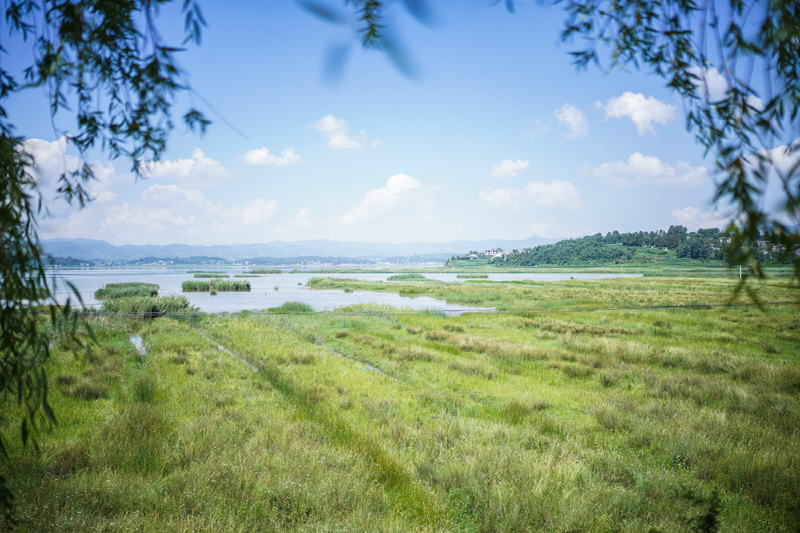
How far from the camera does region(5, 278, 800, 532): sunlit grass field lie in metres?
4.14

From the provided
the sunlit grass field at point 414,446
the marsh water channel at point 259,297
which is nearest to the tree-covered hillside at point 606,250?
the marsh water channel at point 259,297

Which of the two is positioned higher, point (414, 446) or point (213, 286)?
point (414, 446)

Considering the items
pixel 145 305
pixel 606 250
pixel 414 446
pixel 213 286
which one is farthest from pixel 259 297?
pixel 606 250

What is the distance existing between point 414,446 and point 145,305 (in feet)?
90.1

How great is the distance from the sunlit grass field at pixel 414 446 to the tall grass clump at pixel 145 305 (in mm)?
13428

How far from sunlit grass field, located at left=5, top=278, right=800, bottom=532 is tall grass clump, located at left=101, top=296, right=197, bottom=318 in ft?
44.1

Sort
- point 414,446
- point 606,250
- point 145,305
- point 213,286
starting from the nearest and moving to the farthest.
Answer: point 414,446 < point 145,305 < point 213,286 < point 606,250

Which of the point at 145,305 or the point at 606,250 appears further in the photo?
the point at 606,250

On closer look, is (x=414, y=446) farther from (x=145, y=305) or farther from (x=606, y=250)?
(x=606, y=250)

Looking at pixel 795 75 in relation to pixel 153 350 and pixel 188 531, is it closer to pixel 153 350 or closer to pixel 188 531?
pixel 188 531

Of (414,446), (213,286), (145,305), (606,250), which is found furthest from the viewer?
(606,250)

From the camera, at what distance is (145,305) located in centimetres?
2691

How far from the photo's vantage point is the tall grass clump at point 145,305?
80.9 feet

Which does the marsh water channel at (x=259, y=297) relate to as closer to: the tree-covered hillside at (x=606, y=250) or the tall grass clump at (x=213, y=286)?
the tall grass clump at (x=213, y=286)
